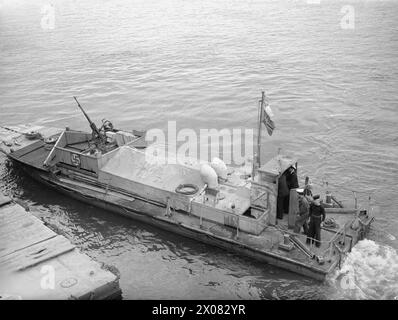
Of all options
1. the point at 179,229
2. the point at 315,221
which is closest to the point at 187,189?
the point at 179,229

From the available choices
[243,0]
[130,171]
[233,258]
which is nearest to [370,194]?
[233,258]

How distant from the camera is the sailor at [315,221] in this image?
45.6ft

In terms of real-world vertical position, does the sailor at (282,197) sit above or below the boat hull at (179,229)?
above

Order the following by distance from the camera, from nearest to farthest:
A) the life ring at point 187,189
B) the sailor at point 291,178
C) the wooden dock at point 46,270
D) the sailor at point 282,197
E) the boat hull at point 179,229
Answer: the wooden dock at point 46,270
the boat hull at point 179,229
the sailor at point 282,197
the sailor at point 291,178
the life ring at point 187,189

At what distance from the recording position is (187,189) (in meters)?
16.4

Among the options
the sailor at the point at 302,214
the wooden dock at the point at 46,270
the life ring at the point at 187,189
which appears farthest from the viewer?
the life ring at the point at 187,189

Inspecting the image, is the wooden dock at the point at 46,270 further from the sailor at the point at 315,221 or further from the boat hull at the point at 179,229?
the sailor at the point at 315,221

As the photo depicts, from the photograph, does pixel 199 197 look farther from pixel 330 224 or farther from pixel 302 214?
pixel 330 224

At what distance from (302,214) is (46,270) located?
7.85m

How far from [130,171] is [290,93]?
699 inches

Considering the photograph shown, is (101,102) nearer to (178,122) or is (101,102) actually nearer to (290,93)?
(178,122)

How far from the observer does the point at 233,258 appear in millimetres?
15234

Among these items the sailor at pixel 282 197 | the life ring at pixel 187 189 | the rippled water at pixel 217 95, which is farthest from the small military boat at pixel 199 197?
the rippled water at pixel 217 95

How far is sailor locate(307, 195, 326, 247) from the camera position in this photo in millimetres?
13906
